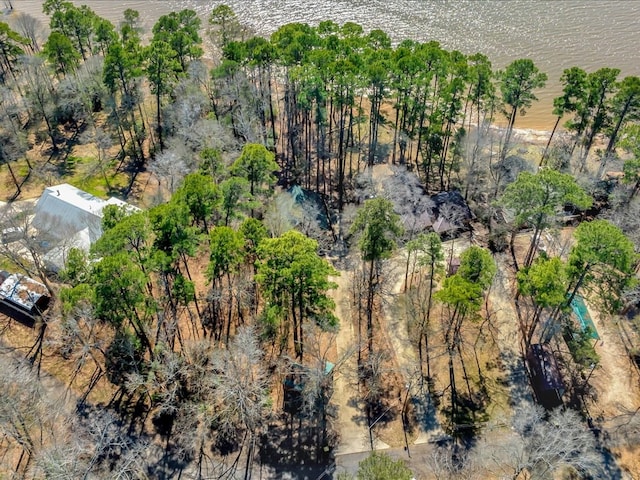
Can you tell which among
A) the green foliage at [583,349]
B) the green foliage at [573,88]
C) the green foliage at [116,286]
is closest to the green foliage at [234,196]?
the green foliage at [116,286]

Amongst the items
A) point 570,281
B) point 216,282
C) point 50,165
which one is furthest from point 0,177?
point 570,281

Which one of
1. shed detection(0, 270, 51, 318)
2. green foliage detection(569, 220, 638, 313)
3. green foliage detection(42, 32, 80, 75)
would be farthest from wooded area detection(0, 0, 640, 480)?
green foliage detection(42, 32, 80, 75)

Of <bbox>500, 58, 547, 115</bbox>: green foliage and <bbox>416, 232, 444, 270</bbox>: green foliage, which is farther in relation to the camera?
<bbox>500, 58, 547, 115</bbox>: green foliage

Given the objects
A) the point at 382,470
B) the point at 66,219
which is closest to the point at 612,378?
the point at 382,470

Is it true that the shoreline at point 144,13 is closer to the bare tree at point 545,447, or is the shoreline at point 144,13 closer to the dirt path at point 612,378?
the dirt path at point 612,378

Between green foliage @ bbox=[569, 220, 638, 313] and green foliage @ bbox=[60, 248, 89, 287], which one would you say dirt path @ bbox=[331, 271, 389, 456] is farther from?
green foliage @ bbox=[60, 248, 89, 287]

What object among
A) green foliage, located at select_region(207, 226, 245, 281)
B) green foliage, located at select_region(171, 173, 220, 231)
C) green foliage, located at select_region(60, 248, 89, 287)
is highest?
green foliage, located at select_region(171, 173, 220, 231)

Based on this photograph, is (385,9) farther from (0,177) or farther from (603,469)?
(603,469)
